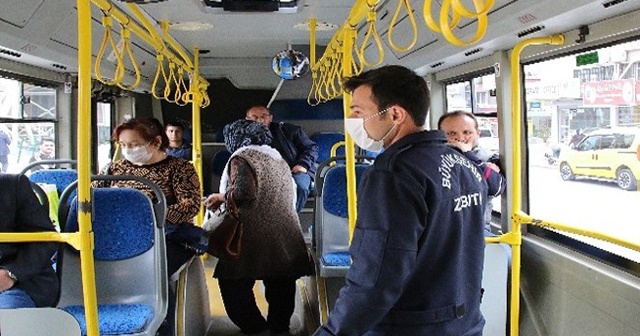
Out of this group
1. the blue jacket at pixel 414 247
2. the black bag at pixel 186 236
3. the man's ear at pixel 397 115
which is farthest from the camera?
the black bag at pixel 186 236

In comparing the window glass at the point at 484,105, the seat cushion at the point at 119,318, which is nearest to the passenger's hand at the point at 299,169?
the window glass at the point at 484,105

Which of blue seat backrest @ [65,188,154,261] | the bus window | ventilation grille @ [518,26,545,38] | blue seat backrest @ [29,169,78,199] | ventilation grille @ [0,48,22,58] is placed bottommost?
blue seat backrest @ [65,188,154,261]

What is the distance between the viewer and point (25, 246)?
8.55ft

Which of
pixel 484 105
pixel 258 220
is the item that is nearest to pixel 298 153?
pixel 484 105

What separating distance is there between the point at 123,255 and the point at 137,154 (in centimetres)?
67

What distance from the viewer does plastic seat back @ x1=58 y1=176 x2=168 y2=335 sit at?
311 centimetres

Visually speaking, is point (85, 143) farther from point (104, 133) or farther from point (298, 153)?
point (104, 133)

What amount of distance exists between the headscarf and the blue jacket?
7.16ft

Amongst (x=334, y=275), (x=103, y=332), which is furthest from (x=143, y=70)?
(x=103, y=332)

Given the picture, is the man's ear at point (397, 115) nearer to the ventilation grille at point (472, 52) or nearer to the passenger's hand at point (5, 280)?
the passenger's hand at point (5, 280)

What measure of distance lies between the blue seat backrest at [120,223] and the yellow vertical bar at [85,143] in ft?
3.11

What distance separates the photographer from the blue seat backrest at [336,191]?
169 inches

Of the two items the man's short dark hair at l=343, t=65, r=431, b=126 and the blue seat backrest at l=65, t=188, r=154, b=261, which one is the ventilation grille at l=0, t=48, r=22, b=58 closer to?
the blue seat backrest at l=65, t=188, r=154, b=261

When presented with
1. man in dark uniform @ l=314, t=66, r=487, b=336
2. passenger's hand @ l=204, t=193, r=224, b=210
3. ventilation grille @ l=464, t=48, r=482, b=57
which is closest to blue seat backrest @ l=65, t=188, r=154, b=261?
passenger's hand @ l=204, t=193, r=224, b=210
